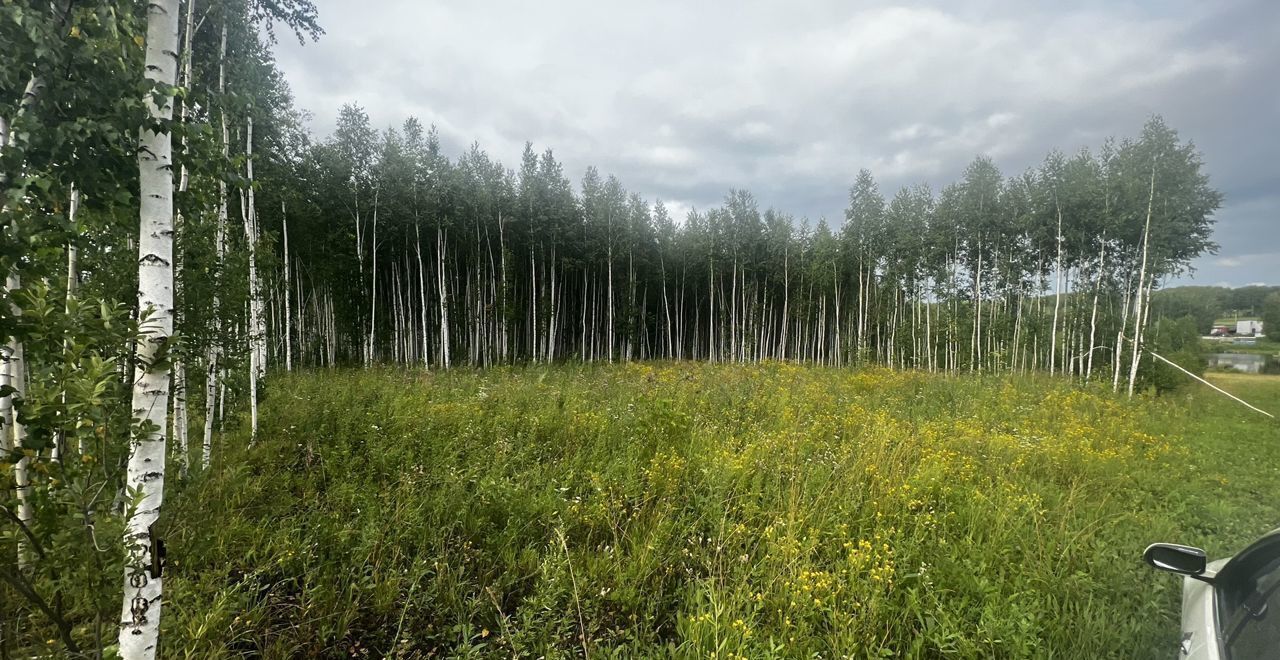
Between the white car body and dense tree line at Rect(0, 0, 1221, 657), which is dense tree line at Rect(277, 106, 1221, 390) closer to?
dense tree line at Rect(0, 0, 1221, 657)

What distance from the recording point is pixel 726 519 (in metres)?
4.24

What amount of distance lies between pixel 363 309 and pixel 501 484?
61.9ft

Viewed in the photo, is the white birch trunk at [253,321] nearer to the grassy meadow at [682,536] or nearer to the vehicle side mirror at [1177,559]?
the grassy meadow at [682,536]

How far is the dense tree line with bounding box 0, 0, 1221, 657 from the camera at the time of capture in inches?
80.7

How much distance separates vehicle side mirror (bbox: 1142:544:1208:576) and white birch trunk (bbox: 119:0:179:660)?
478cm

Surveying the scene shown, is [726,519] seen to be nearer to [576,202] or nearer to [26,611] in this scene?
[26,611]

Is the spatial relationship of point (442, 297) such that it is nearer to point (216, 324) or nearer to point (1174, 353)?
point (216, 324)

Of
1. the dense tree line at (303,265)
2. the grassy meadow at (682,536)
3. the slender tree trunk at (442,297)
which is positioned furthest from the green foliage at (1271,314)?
the slender tree trunk at (442,297)

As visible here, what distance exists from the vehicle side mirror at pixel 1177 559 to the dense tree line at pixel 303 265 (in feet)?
15.6

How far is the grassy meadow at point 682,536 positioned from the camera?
9.61 ft

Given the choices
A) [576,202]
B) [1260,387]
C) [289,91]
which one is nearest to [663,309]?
[576,202]

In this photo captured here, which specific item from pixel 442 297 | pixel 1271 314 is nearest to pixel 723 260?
pixel 442 297

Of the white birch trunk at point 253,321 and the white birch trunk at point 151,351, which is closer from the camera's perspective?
the white birch trunk at point 151,351

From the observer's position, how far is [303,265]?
67.4 ft
